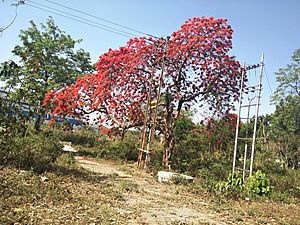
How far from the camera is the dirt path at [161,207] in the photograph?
455 centimetres

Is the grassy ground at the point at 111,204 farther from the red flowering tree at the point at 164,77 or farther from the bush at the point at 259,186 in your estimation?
the red flowering tree at the point at 164,77

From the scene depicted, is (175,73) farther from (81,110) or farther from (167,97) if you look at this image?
(81,110)

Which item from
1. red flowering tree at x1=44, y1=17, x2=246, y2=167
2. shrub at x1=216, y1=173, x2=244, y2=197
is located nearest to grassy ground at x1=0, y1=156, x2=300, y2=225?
shrub at x1=216, y1=173, x2=244, y2=197

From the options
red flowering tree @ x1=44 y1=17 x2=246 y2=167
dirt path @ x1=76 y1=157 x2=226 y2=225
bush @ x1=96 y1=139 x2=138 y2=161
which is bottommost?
dirt path @ x1=76 y1=157 x2=226 y2=225

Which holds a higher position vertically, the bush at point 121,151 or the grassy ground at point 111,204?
the bush at point 121,151

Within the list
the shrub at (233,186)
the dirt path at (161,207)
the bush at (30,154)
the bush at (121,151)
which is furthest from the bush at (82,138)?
the shrub at (233,186)

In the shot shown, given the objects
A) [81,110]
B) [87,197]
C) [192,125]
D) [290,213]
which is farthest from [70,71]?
[290,213]

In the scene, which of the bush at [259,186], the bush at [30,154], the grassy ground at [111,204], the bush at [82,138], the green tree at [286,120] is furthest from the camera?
the green tree at [286,120]

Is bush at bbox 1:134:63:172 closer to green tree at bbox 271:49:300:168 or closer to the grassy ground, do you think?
the grassy ground

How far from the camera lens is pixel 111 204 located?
5.04m

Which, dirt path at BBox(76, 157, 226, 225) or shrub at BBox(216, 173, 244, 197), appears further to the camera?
shrub at BBox(216, 173, 244, 197)

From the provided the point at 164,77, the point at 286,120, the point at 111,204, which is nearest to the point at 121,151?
the point at 164,77

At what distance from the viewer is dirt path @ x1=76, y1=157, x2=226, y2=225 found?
14.9ft

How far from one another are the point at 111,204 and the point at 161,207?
989mm
